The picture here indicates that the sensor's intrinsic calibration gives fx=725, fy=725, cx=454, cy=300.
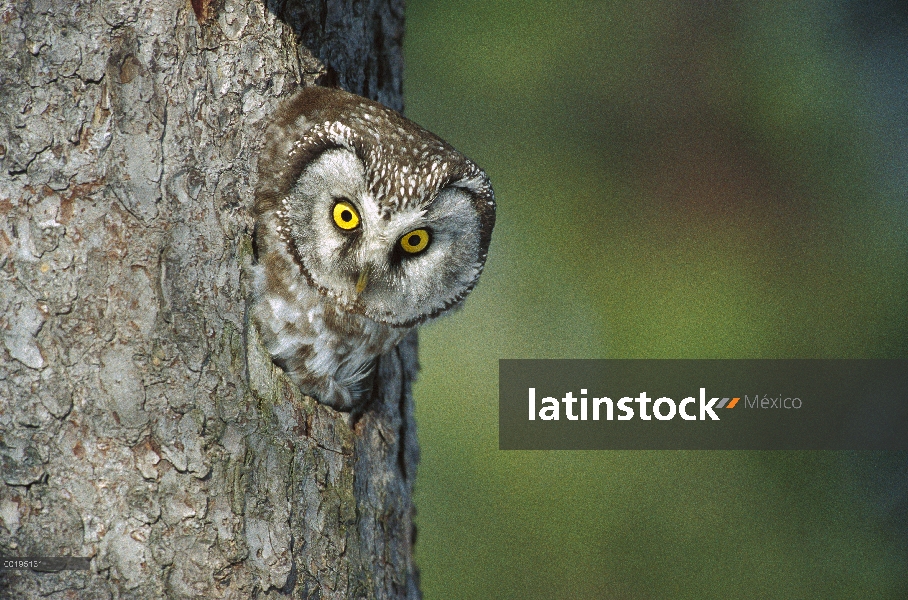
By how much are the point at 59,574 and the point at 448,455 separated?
280 cm

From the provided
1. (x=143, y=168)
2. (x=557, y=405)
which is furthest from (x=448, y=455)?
(x=143, y=168)

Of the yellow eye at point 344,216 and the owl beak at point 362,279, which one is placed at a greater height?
the yellow eye at point 344,216

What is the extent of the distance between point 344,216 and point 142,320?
0.50 metres

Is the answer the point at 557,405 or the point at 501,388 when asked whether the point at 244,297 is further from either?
the point at 557,405

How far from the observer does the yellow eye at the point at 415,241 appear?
1.77 metres
